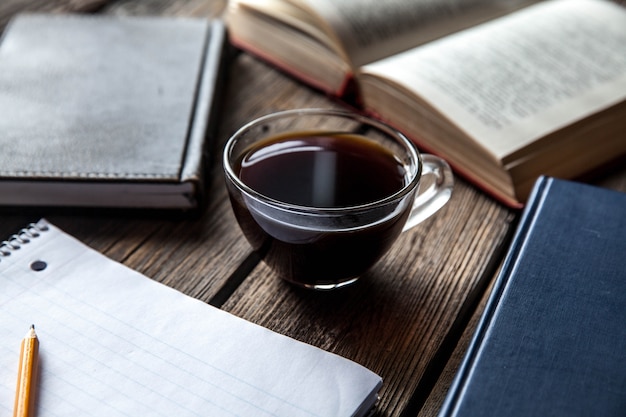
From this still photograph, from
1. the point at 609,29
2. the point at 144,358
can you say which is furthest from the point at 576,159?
the point at 144,358

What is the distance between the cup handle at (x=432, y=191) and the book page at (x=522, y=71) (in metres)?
0.14

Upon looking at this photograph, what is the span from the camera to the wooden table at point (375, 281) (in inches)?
23.6

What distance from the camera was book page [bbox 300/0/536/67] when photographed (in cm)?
96

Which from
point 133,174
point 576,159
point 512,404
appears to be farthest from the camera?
point 576,159

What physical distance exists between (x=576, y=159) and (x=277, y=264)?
0.41m

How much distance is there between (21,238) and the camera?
65cm

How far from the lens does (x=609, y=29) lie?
3.35ft

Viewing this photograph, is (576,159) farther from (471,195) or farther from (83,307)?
(83,307)

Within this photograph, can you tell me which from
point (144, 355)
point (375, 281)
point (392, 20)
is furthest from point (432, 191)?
point (392, 20)

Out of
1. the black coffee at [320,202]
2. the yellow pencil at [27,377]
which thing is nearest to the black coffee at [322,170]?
the black coffee at [320,202]

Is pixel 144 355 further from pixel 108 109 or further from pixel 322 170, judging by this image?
pixel 108 109

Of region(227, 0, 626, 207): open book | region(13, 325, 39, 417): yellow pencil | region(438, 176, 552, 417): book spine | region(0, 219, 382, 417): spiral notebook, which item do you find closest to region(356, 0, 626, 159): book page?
region(227, 0, 626, 207): open book

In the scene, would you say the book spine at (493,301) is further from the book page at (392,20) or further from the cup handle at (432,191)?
the book page at (392,20)

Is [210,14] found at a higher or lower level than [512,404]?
lower
